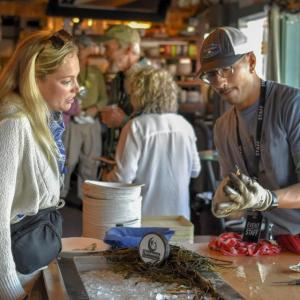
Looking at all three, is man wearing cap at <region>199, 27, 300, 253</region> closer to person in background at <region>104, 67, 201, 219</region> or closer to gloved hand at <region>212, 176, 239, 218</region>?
gloved hand at <region>212, 176, 239, 218</region>

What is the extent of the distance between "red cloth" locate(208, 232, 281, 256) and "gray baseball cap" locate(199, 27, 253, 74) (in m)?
0.69

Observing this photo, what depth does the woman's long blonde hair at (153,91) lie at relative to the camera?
4039mm

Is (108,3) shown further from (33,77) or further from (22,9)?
(33,77)

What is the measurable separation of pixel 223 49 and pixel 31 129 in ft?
2.85

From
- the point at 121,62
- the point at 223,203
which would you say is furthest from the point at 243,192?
the point at 121,62

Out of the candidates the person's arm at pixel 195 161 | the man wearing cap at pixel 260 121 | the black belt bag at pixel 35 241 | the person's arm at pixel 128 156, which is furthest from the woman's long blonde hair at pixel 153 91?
the black belt bag at pixel 35 241

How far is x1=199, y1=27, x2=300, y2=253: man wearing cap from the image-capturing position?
242cm

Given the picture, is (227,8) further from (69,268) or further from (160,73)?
(69,268)

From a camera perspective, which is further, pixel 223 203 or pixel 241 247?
pixel 241 247

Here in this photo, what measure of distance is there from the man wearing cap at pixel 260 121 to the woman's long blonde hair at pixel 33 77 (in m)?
0.60

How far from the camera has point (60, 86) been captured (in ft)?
7.52

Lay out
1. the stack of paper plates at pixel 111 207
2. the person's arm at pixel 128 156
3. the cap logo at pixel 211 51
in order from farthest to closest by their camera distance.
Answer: the person's arm at pixel 128 156 → the stack of paper plates at pixel 111 207 → the cap logo at pixel 211 51

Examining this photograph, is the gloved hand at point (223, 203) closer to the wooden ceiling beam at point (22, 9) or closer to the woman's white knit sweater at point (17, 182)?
the woman's white knit sweater at point (17, 182)

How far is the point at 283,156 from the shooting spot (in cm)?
244
